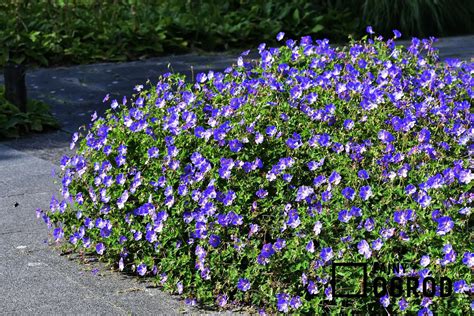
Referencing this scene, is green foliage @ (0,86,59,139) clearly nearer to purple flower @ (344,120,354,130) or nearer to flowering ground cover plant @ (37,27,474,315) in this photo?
flowering ground cover plant @ (37,27,474,315)

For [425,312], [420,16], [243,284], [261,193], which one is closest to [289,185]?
[261,193]

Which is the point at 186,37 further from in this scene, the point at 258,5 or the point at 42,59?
the point at 42,59

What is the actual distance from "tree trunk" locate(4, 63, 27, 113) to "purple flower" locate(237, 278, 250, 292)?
388cm

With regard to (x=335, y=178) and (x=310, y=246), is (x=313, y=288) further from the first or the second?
(x=335, y=178)

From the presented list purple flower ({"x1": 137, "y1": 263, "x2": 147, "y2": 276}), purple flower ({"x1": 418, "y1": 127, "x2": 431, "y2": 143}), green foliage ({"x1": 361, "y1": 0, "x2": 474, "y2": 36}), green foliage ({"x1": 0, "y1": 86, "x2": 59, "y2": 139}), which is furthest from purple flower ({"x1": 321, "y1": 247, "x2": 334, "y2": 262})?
green foliage ({"x1": 361, "y1": 0, "x2": 474, "y2": 36})

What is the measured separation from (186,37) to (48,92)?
2538 millimetres

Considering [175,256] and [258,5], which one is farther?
[258,5]

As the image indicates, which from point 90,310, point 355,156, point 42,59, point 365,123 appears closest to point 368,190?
point 355,156

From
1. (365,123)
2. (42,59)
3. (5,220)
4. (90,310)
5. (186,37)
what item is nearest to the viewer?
(90,310)

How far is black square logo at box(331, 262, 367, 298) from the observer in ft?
10.6

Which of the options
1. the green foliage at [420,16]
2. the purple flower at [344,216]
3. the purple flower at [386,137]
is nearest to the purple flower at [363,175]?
the purple flower at [344,216]

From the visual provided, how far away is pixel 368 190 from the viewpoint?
3479 mm

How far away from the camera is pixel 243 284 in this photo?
11.7 ft

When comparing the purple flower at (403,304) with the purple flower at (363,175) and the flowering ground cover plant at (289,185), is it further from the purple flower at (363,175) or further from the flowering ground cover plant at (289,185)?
the purple flower at (363,175)
